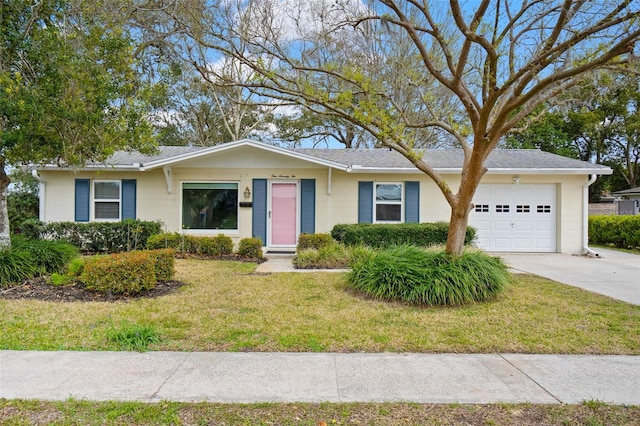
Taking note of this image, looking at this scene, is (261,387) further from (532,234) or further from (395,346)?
(532,234)

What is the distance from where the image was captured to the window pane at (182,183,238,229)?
12195 mm

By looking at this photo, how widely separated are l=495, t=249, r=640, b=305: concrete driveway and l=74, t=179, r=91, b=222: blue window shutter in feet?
41.0

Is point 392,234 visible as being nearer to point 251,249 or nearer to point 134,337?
point 251,249

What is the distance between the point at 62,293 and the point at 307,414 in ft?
17.6

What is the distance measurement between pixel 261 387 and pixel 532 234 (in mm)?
12248

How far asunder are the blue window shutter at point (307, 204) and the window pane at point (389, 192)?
7.02 ft

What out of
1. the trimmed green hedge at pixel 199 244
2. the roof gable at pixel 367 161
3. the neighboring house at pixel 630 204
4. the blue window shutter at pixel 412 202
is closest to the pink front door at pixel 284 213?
the roof gable at pixel 367 161

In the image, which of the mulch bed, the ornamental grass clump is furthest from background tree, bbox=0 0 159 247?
the ornamental grass clump

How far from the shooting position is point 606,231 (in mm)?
15664

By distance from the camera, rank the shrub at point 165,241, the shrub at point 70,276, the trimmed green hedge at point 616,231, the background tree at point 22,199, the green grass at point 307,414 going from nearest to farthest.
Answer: the green grass at point 307,414 < the shrub at point 70,276 < the shrub at point 165,241 < the background tree at point 22,199 < the trimmed green hedge at point 616,231

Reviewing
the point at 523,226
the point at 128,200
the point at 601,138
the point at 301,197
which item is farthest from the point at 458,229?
the point at 601,138

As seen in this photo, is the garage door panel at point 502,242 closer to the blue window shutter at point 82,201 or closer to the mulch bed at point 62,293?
the mulch bed at point 62,293

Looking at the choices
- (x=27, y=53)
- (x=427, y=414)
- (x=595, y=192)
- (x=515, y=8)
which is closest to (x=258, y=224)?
(x=27, y=53)

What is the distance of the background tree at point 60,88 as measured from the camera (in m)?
6.25
